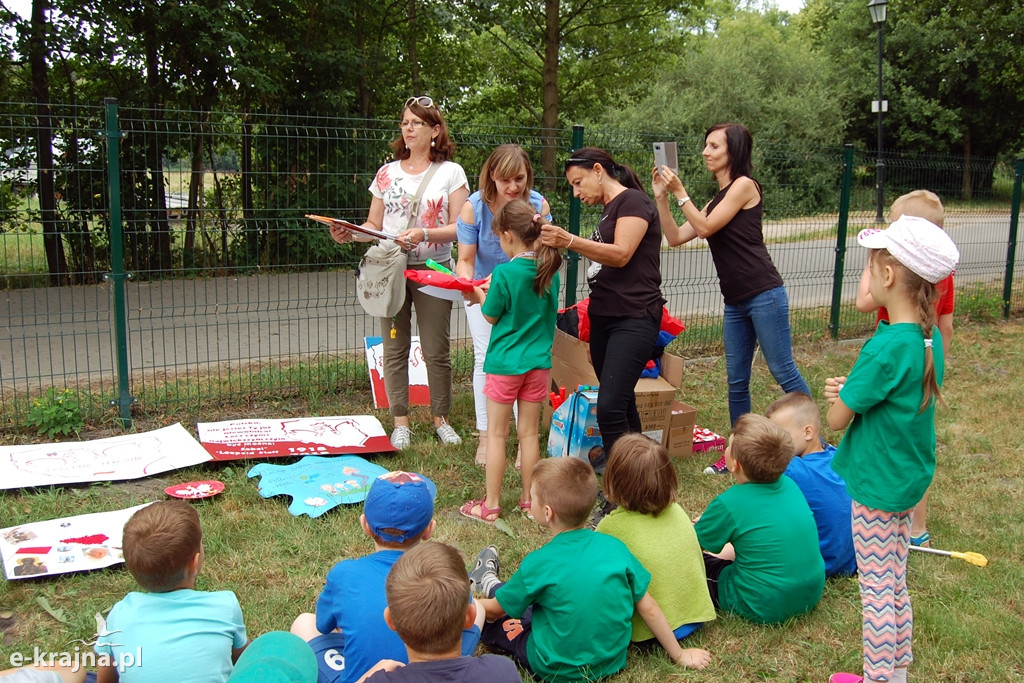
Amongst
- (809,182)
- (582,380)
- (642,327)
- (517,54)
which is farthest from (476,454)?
(517,54)

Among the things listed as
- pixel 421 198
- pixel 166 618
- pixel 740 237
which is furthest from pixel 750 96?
pixel 166 618

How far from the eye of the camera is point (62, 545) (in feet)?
12.3

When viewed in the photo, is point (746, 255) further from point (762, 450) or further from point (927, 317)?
point (927, 317)

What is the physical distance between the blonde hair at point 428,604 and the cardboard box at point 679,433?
3160mm

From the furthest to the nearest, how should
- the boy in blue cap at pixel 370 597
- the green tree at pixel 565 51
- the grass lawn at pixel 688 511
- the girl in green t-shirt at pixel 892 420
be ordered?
the green tree at pixel 565 51 < the grass lawn at pixel 688 511 < the girl in green t-shirt at pixel 892 420 < the boy in blue cap at pixel 370 597

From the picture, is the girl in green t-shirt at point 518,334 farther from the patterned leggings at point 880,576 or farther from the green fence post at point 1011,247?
the green fence post at point 1011,247

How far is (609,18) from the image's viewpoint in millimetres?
16391

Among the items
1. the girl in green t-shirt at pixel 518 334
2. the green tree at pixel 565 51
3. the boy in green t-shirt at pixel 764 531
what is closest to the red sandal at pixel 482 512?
the girl in green t-shirt at pixel 518 334

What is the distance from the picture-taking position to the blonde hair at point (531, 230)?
3939 millimetres

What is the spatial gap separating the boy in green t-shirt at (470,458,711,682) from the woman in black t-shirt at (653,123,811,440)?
6.78 feet

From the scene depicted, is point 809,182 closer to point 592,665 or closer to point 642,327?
point 642,327

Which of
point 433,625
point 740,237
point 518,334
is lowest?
point 433,625

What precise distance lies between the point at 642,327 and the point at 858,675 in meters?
1.82

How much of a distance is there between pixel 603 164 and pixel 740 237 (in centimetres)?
94
